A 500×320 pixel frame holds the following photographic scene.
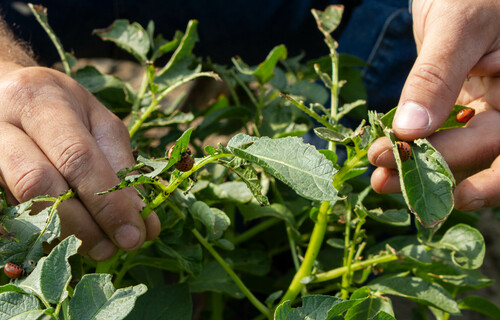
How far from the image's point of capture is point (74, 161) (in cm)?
61

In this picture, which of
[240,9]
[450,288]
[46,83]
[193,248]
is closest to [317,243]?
[193,248]

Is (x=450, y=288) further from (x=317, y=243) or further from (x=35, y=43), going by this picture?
(x=35, y=43)

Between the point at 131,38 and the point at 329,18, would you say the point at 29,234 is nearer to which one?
the point at 131,38

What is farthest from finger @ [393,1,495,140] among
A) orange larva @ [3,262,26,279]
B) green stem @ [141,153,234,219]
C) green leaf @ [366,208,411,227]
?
orange larva @ [3,262,26,279]

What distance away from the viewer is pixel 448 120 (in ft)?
2.24

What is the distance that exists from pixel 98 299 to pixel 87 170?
0.20 m

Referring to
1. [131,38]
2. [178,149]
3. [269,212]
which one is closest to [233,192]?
[269,212]

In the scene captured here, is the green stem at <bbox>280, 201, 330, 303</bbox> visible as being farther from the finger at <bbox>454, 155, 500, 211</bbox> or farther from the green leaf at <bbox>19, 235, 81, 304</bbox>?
the green leaf at <bbox>19, 235, 81, 304</bbox>

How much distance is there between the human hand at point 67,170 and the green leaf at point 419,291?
1.12 feet

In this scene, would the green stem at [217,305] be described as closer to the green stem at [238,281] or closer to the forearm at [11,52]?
the green stem at [238,281]

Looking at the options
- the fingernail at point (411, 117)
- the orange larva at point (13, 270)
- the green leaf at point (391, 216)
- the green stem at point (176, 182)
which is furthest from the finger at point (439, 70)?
the orange larva at point (13, 270)

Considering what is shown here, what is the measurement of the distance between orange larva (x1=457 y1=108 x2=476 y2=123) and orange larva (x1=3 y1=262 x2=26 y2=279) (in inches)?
22.8

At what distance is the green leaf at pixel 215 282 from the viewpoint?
750 mm

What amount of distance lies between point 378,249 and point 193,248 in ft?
1.07
